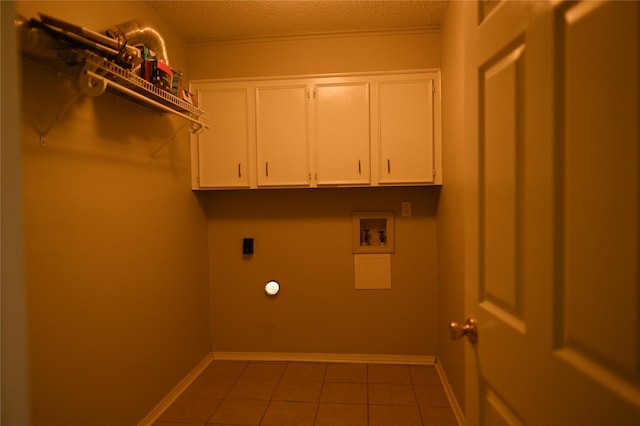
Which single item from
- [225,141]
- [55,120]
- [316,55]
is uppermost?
[316,55]

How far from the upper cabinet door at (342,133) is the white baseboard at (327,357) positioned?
151 cm

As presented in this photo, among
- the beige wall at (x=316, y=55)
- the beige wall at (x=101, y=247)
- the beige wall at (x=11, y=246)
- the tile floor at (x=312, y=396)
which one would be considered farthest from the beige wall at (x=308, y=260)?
the beige wall at (x=11, y=246)

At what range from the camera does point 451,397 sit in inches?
86.8

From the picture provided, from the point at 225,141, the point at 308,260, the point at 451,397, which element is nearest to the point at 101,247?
the point at 225,141

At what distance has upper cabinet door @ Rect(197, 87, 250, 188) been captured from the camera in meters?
2.61

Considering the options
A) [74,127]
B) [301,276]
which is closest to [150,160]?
[74,127]

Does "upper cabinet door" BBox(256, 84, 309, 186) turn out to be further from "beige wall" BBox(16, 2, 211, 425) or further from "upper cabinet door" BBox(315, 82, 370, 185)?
"beige wall" BBox(16, 2, 211, 425)

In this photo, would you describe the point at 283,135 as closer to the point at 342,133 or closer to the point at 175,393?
the point at 342,133

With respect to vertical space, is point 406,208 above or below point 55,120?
below

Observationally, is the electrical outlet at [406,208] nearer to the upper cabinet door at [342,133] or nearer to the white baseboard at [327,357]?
the upper cabinet door at [342,133]

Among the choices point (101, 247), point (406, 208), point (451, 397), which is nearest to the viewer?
point (101, 247)

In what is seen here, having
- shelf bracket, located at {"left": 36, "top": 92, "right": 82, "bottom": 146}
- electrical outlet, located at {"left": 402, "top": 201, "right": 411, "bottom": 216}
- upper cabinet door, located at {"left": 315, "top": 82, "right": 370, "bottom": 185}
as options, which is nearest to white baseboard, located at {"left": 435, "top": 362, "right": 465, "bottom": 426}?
electrical outlet, located at {"left": 402, "top": 201, "right": 411, "bottom": 216}

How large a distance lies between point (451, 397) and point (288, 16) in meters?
2.94

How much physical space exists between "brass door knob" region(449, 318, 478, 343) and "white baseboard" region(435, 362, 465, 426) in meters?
1.32
